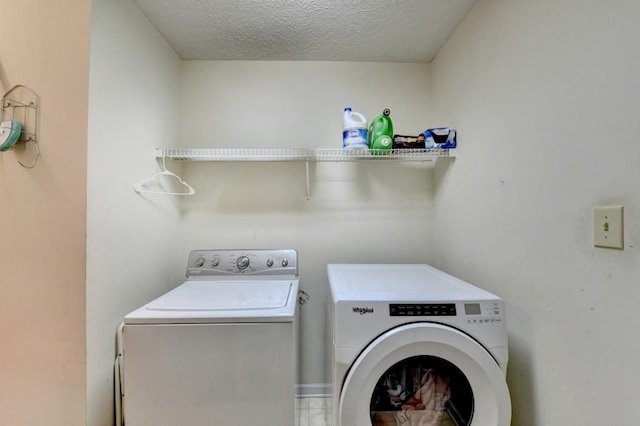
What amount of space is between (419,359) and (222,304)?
874 mm

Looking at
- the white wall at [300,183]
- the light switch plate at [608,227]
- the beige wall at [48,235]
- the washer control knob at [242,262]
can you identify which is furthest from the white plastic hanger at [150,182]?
the light switch plate at [608,227]

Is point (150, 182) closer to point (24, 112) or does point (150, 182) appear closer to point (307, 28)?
point (24, 112)

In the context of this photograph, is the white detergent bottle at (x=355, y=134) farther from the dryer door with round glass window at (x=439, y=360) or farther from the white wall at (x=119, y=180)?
the white wall at (x=119, y=180)

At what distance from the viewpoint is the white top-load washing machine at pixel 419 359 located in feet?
3.27

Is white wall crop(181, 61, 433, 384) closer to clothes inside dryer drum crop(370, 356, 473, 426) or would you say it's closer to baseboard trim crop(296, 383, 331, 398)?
baseboard trim crop(296, 383, 331, 398)

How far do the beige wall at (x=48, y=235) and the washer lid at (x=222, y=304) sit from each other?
0.30 m

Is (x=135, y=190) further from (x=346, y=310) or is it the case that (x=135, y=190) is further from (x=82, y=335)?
(x=346, y=310)

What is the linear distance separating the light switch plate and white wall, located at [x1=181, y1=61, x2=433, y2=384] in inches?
46.2

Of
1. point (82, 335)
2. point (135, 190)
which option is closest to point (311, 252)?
point (135, 190)

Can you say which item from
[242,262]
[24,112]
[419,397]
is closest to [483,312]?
[419,397]

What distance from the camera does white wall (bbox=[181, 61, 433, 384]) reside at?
195 centimetres

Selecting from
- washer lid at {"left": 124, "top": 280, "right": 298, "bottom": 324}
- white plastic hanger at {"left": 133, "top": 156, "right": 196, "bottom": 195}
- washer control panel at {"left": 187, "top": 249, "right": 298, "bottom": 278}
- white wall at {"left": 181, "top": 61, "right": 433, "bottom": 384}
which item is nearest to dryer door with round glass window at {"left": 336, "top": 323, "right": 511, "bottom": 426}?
washer lid at {"left": 124, "top": 280, "right": 298, "bottom": 324}

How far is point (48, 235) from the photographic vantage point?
1.16m

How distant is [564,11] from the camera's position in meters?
0.92
